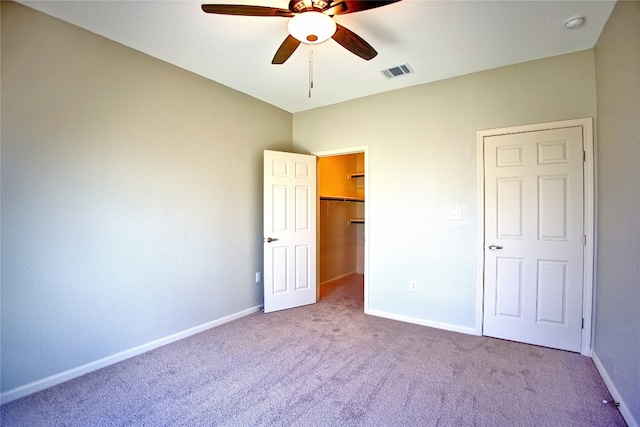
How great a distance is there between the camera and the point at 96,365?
2.32m

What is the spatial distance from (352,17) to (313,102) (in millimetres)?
1709

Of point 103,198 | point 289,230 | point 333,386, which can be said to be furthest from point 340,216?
point 103,198

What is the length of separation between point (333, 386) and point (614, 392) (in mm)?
1802

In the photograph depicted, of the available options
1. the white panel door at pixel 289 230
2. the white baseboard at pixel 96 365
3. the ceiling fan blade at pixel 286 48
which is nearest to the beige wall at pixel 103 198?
the white baseboard at pixel 96 365

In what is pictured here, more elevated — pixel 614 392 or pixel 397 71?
pixel 397 71

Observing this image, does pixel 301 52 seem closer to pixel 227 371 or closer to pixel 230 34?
pixel 230 34

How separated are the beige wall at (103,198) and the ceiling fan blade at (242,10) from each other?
1.31m

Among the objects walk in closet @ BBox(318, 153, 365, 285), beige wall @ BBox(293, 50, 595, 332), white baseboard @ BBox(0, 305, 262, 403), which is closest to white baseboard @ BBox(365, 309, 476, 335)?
beige wall @ BBox(293, 50, 595, 332)

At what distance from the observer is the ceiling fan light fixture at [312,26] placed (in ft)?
5.90

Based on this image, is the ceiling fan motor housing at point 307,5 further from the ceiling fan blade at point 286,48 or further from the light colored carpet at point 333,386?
the light colored carpet at point 333,386

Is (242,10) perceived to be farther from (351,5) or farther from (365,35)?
(365,35)

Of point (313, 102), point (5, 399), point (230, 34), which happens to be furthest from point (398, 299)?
point (5, 399)

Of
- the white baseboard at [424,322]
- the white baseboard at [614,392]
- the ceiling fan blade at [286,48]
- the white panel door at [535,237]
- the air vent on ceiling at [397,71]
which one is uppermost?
the air vent on ceiling at [397,71]

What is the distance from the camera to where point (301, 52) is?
260cm
